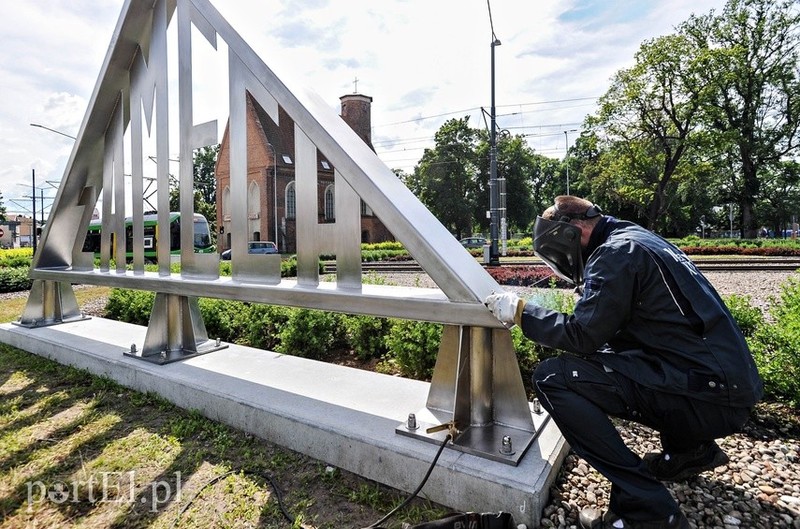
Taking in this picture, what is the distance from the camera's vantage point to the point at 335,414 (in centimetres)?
313

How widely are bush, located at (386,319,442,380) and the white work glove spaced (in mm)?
1939

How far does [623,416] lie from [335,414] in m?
1.80

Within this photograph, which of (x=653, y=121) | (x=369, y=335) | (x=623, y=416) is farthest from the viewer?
(x=653, y=121)

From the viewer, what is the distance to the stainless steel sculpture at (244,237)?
108 inches

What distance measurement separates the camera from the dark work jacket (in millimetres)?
1984

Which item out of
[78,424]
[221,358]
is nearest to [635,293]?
[221,358]

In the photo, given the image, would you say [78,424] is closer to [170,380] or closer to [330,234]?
[170,380]

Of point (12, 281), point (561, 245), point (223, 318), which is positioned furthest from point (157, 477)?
point (12, 281)

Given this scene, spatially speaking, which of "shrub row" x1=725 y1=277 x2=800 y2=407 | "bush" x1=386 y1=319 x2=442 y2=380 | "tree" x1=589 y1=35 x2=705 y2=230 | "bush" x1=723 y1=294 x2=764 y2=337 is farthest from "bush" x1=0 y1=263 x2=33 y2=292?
"tree" x1=589 y1=35 x2=705 y2=230

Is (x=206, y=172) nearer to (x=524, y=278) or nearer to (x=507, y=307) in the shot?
(x=524, y=278)

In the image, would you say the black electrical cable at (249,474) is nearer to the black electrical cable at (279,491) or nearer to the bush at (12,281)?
the black electrical cable at (279,491)

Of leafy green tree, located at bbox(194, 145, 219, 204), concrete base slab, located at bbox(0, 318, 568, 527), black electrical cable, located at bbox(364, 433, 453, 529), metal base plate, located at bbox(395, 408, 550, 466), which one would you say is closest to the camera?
black electrical cable, located at bbox(364, 433, 453, 529)

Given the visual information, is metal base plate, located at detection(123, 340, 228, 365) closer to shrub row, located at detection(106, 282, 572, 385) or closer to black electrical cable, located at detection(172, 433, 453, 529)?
shrub row, located at detection(106, 282, 572, 385)

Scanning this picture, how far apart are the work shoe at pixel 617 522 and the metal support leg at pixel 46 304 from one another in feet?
23.2
